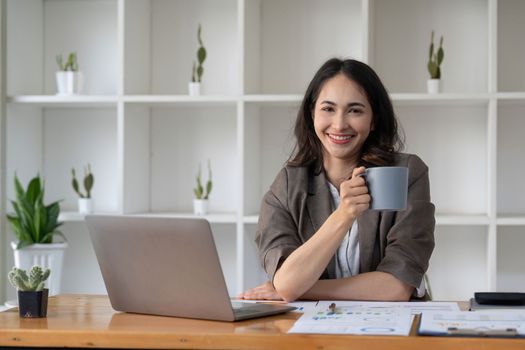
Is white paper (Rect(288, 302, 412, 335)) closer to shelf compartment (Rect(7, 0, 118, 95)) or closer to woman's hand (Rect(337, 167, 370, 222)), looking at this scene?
woman's hand (Rect(337, 167, 370, 222))

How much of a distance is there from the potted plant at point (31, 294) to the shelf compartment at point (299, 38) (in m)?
2.10

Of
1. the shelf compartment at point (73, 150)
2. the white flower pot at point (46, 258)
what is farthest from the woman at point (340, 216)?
the shelf compartment at point (73, 150)

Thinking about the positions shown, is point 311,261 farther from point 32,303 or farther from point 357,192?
point 32,303

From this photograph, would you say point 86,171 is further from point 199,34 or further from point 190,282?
point 190,282

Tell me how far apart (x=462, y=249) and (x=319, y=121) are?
5.30 ft

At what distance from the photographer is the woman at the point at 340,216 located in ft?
6.87

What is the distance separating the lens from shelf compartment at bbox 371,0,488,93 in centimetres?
368

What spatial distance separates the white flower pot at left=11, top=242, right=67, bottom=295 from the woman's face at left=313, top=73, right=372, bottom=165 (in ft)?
5.39

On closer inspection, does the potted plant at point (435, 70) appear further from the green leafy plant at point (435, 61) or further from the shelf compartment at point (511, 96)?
the shelf compartment at point (511, 96)

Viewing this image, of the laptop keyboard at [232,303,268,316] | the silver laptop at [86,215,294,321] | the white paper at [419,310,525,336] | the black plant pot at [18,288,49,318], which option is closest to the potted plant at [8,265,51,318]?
the black plant pot at [18,288,49,318]

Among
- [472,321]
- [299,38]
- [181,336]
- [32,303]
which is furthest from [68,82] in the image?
[472,321]

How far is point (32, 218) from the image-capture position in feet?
11.8

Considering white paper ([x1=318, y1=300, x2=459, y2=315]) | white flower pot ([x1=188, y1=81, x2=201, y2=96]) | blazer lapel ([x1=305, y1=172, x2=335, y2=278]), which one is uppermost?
white flower pot ([x1=188, y1=81, x2=201, y2=96])

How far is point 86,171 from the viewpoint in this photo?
3.96 m
